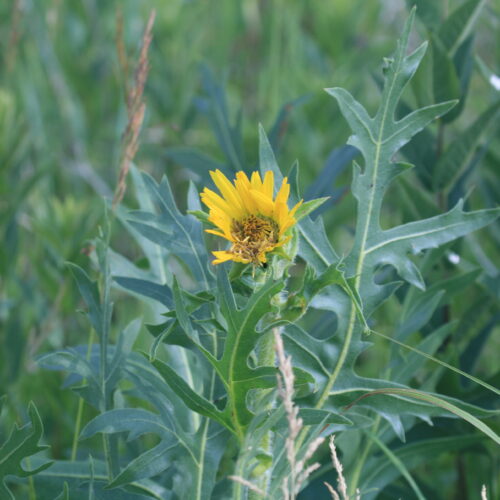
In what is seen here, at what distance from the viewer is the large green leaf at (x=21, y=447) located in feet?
4.03

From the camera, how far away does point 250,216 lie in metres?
1.21

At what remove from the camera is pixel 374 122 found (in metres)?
1.38

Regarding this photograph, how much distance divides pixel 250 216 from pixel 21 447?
54cm

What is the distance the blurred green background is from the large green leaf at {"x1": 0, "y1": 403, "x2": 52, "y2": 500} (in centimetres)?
75

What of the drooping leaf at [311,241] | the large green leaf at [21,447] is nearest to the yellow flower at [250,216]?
the drooping leaf at [311,241]

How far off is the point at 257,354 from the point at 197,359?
10.8 inches

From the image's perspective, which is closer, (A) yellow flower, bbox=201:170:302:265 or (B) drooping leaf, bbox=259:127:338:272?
(A) yellow flower, bbox=201:170:302:265

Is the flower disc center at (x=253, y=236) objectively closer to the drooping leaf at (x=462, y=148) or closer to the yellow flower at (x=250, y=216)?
the yellow flower at (x=250, y=216)

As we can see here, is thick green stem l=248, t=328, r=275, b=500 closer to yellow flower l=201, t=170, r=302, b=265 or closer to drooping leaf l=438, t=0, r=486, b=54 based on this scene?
yellow flower l=201, t=170, r=302, b=265

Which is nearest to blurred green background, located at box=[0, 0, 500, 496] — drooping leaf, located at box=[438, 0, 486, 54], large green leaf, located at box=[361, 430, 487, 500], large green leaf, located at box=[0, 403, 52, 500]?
drooping leaf, located at box=[438, 0, 486, 54]

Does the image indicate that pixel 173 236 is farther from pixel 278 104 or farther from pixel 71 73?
pixel 71 73

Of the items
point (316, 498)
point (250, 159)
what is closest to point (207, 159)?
point (250, 159)

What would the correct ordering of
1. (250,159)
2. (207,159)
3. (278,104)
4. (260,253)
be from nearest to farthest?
(260,253), (207,159), (250,159), (278,104)

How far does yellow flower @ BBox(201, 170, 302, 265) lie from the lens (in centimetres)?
112
